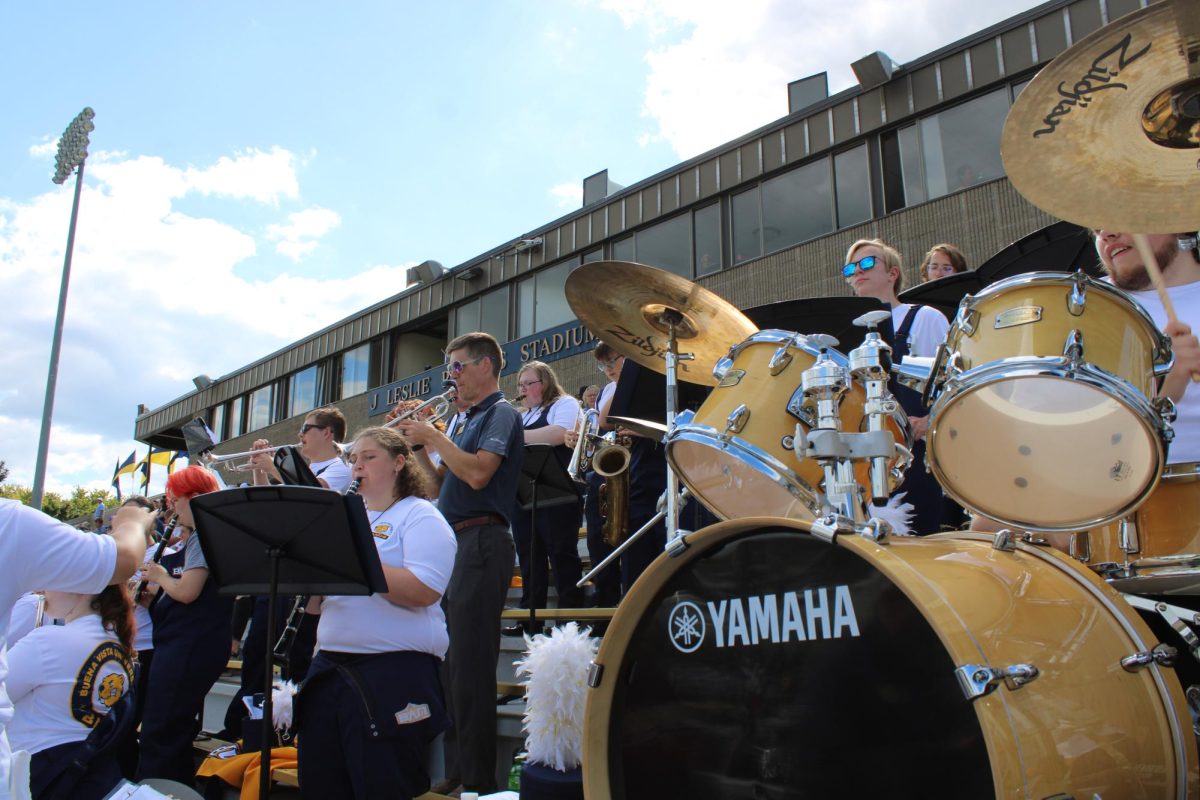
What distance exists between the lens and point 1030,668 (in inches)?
72.0

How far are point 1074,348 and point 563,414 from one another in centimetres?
476

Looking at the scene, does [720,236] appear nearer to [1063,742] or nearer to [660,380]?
[660,380]

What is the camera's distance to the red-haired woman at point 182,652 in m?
4.77

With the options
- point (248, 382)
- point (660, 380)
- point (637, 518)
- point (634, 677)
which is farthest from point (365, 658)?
point (248, 382)

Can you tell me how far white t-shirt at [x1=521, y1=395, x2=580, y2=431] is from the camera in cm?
677

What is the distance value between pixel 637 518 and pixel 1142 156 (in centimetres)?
389

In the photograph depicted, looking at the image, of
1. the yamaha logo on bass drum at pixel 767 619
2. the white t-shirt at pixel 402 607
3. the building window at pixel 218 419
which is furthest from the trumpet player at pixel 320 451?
the building window at pixel 218 419

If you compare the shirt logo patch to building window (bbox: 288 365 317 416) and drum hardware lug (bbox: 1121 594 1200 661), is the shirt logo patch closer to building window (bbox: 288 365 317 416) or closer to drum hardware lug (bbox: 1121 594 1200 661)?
drum hardware lug (bbox: 1121 594 1200 661)

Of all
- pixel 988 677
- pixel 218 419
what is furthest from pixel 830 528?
pixel 218 419

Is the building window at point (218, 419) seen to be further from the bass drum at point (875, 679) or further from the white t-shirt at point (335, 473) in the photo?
the bass drum at point (875, 679)

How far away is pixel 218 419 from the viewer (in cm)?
3234

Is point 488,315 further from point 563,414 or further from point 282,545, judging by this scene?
point 282,545

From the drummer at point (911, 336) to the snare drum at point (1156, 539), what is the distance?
Answer: 2.89 ft

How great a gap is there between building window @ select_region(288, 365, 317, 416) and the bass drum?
25.1 m
